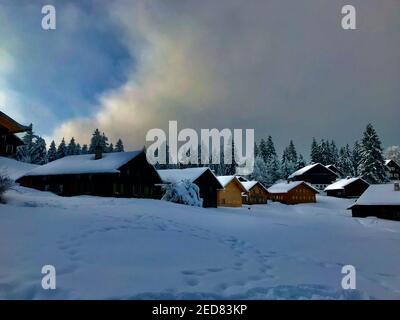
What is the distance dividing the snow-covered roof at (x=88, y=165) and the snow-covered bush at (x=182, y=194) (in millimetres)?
6332

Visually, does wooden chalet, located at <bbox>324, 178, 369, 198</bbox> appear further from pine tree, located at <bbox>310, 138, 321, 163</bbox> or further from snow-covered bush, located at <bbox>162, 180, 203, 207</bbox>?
snow-covered bush, located at <bbox>162, 180, 203, 207</bbox>

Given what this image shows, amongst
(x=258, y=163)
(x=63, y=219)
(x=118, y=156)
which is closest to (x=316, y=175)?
(x=258, y=163)

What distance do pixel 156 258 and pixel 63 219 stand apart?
5.18 metres

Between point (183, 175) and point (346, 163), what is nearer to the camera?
point (183, 175)

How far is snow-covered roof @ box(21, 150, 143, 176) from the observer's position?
114 feet

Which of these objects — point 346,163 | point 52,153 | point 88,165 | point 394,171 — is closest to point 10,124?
point 88,165

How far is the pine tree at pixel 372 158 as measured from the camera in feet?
217

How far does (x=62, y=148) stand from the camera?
8550 centimetres

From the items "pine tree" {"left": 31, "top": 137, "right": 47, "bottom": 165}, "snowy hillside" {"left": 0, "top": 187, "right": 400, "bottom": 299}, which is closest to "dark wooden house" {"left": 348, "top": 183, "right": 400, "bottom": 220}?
"snowy hillside" {"left": 0, "top": 187, "right": 400, "bottom": 299}

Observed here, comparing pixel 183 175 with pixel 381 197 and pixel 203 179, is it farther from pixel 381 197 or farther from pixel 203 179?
pixel 381 197

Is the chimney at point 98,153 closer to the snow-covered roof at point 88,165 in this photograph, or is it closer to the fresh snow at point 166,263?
the snow-covered roof at point 88,165

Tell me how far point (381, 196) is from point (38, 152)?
7711 centimetres

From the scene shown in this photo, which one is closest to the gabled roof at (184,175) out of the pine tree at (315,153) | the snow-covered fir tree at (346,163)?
the pine tree at (315,153)

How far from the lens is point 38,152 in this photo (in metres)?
80.6
